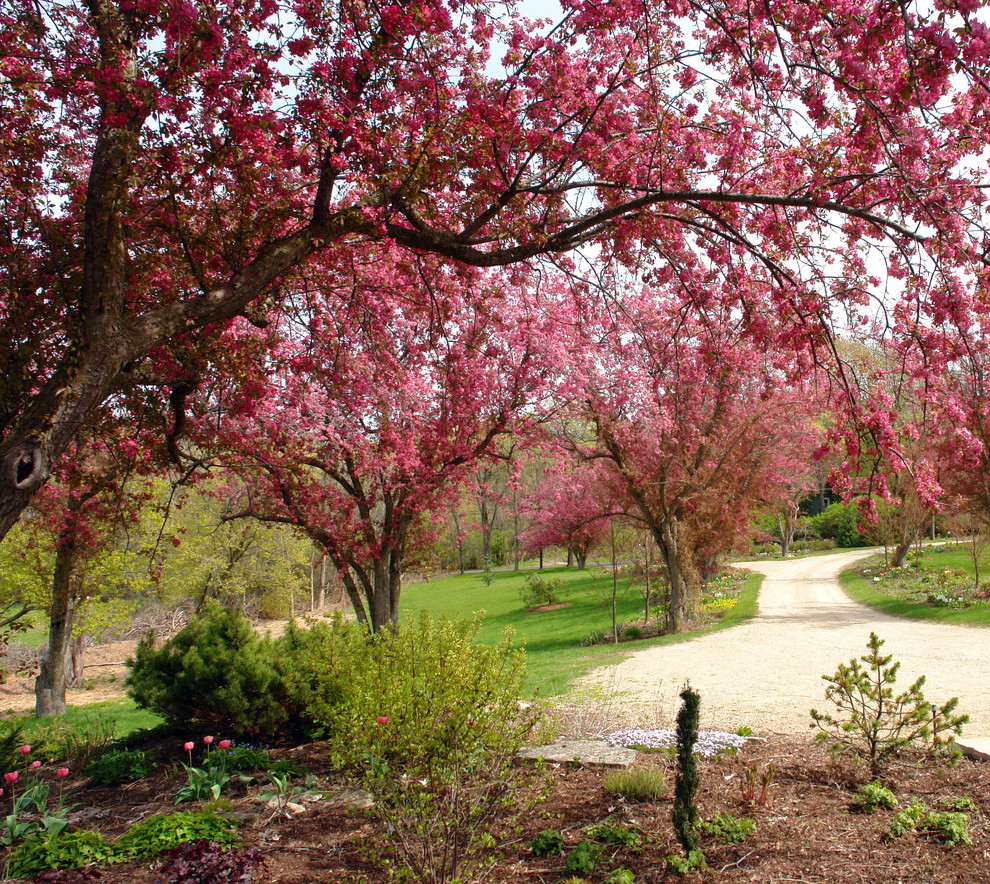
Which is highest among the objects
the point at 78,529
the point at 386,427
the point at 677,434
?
the point at 677,434

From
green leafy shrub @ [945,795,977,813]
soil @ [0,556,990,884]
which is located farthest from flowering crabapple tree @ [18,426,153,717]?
green leafy shrub @ [945,795,977,813]

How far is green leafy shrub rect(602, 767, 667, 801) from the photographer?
4.24 meters

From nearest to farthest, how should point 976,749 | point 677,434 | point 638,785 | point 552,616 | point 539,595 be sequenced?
1. point 638,785
2. point 976,749
3. point 677,434
4. point 552,616
5. point 539,595

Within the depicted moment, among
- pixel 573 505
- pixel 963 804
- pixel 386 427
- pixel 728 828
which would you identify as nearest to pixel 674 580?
pixel 573 505

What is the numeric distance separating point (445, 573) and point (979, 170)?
4550 centimetres

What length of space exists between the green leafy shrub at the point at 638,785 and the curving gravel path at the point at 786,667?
647 millimetres

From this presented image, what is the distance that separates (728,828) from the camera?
3609 millimetres

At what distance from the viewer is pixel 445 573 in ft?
157

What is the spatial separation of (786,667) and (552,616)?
12.6 m

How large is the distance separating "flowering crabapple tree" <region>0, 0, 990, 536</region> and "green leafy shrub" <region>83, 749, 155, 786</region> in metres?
2.83

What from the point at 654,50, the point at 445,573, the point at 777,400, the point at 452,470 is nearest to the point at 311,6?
the point at 654,50

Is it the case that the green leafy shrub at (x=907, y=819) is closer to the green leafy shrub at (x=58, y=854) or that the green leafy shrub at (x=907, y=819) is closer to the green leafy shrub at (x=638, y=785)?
the green leafy shrub at (x=638, y=785)

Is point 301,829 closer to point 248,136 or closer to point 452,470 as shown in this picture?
point 248,136

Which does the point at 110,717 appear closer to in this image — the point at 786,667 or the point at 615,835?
the point at 615,835
